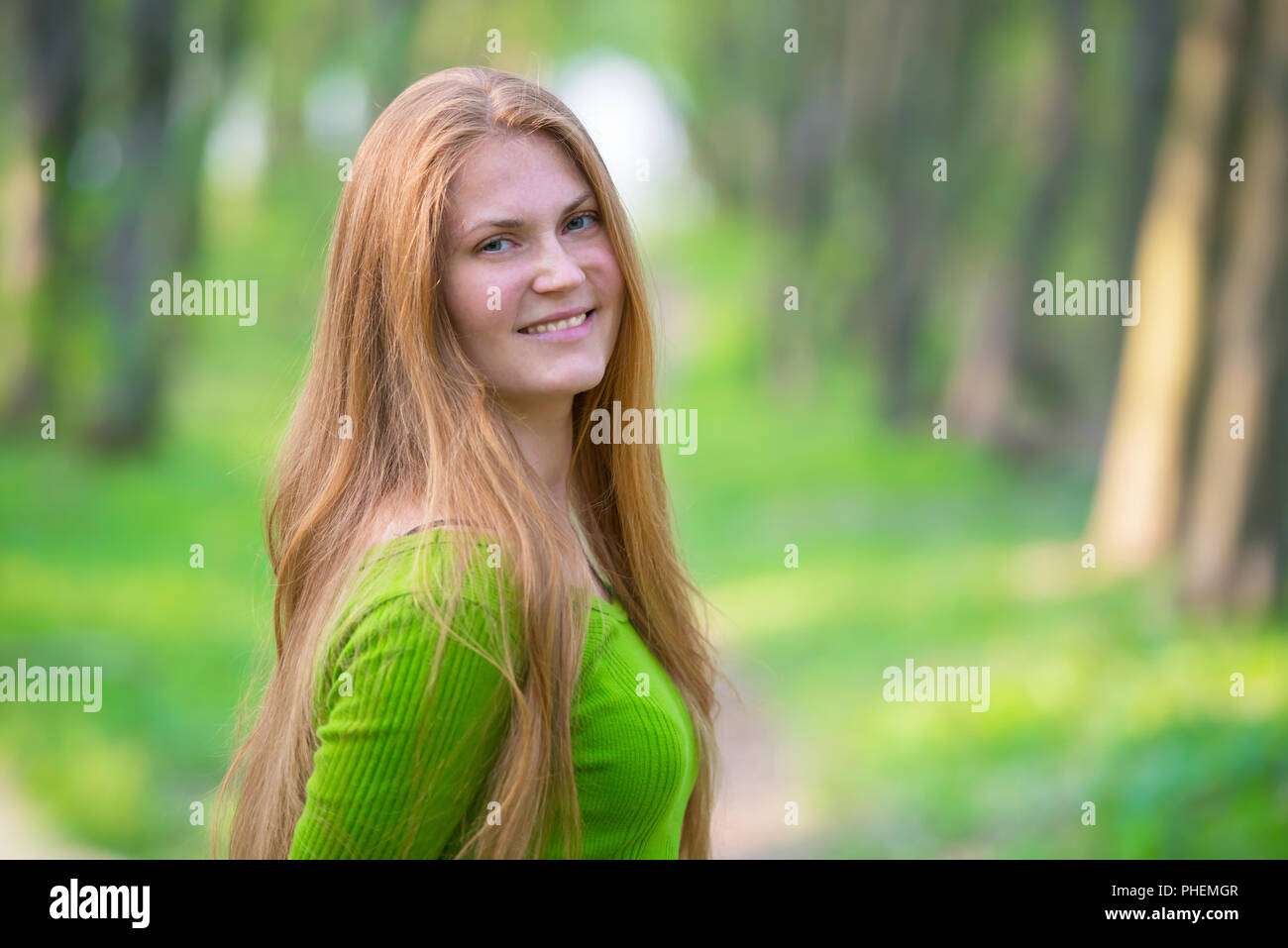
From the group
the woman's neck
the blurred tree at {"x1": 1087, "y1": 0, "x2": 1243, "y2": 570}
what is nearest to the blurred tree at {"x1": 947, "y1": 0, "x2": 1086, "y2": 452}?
the blurred tree at {"x1": 1087, "y1": 0, "x2": 1243, "y2": 570}

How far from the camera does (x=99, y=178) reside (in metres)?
7.66

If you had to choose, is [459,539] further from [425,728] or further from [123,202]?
[123,202]

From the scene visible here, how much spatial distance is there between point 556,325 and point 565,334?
0.07 feet

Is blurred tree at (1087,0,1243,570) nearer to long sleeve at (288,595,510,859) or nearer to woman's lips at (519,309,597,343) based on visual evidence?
woman's lips at (519,309,597,343)

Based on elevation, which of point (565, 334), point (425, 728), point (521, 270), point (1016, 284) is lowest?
point (425, 728)

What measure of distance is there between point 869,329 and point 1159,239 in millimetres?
4098

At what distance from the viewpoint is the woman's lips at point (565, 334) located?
1918mm

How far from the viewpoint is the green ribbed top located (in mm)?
1604

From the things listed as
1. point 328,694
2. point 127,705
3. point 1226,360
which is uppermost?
point 1226,360

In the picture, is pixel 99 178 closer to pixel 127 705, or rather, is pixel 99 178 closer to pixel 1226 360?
pixel 127 705

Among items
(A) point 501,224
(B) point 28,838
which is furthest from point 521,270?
(B) point 28,838

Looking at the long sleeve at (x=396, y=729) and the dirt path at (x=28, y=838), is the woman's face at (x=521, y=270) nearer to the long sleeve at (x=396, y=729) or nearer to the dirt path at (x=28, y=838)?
the long sleeve at (x=396, y=729)

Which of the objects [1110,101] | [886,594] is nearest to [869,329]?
[1110,101]

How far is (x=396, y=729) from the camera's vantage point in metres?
1.60
